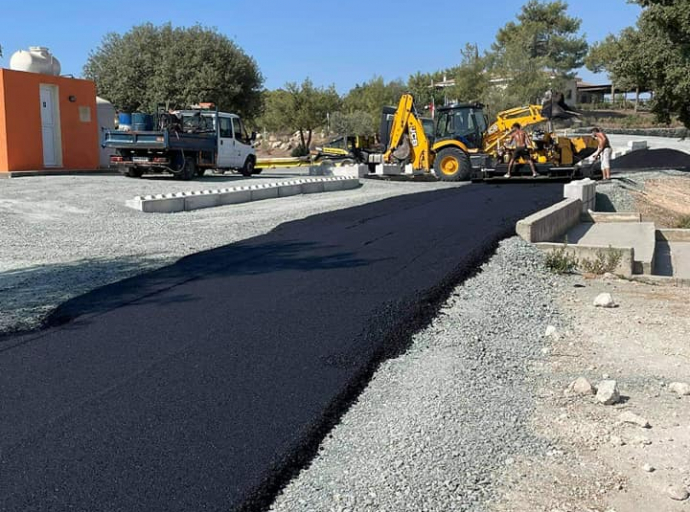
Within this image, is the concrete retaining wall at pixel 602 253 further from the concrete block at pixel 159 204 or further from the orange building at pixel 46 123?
the orange building at pixel 46 123

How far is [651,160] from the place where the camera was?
29.0m

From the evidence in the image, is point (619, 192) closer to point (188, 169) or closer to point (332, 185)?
point (332, 185)

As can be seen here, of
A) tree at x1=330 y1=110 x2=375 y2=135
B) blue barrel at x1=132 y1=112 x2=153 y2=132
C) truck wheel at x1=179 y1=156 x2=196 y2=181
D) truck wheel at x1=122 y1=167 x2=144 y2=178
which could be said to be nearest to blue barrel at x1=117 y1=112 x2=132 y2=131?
blue barrel at x1=132 y1=112 x2=153 y2=132

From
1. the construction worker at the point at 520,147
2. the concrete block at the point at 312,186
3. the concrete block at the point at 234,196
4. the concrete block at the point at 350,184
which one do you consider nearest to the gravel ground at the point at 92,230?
the concrete block at the point at 234,196

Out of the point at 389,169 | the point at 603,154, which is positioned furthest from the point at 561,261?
the point at 389,169

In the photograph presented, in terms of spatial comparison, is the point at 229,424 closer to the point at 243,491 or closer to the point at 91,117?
the point at 243,491

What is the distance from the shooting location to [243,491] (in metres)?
3.52

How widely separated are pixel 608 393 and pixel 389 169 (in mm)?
22001

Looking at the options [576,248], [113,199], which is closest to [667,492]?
[576,248]

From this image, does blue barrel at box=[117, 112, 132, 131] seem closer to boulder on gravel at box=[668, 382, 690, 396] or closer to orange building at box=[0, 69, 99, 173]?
orange building at box=[0, 69, 99, 173]

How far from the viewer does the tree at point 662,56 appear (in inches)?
854

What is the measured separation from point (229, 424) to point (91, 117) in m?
22.3

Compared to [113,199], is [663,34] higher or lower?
higher

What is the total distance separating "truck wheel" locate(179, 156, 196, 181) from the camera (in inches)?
875
